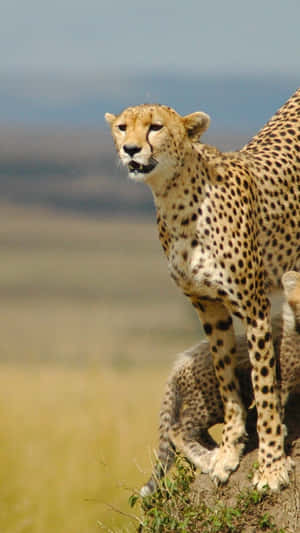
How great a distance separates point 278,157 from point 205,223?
631 millimetres

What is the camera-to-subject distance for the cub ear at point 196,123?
201 inches

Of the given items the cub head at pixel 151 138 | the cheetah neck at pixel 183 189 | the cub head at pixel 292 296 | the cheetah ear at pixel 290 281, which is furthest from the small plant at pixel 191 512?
the cub head at pixel 151 138

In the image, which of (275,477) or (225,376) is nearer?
(275,477)

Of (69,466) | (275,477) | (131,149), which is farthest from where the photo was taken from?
(69,466)

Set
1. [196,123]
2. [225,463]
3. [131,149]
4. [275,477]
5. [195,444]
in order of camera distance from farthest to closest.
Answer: [195,444], [225,463], [275,477], [196,123], [131,149]

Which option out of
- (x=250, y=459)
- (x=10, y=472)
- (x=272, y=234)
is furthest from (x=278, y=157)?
(x=10, y=472)

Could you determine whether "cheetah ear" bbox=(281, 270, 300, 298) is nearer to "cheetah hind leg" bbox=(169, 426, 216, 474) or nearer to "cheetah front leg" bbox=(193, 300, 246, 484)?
"cheetah front leg" bbox=(193, 300, 246, 484)

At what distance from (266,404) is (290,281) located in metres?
0.52

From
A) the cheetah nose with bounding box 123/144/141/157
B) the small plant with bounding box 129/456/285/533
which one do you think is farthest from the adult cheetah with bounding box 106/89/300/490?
the small plant with bounding box 129/456/285/533

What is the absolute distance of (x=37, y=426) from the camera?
33.8 feet

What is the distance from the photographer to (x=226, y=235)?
5.19m

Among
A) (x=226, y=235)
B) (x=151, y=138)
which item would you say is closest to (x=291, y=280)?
(x=226, y=235)

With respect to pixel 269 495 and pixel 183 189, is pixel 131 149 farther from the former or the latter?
pixel 269 495

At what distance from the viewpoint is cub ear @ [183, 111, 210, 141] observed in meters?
5.10
